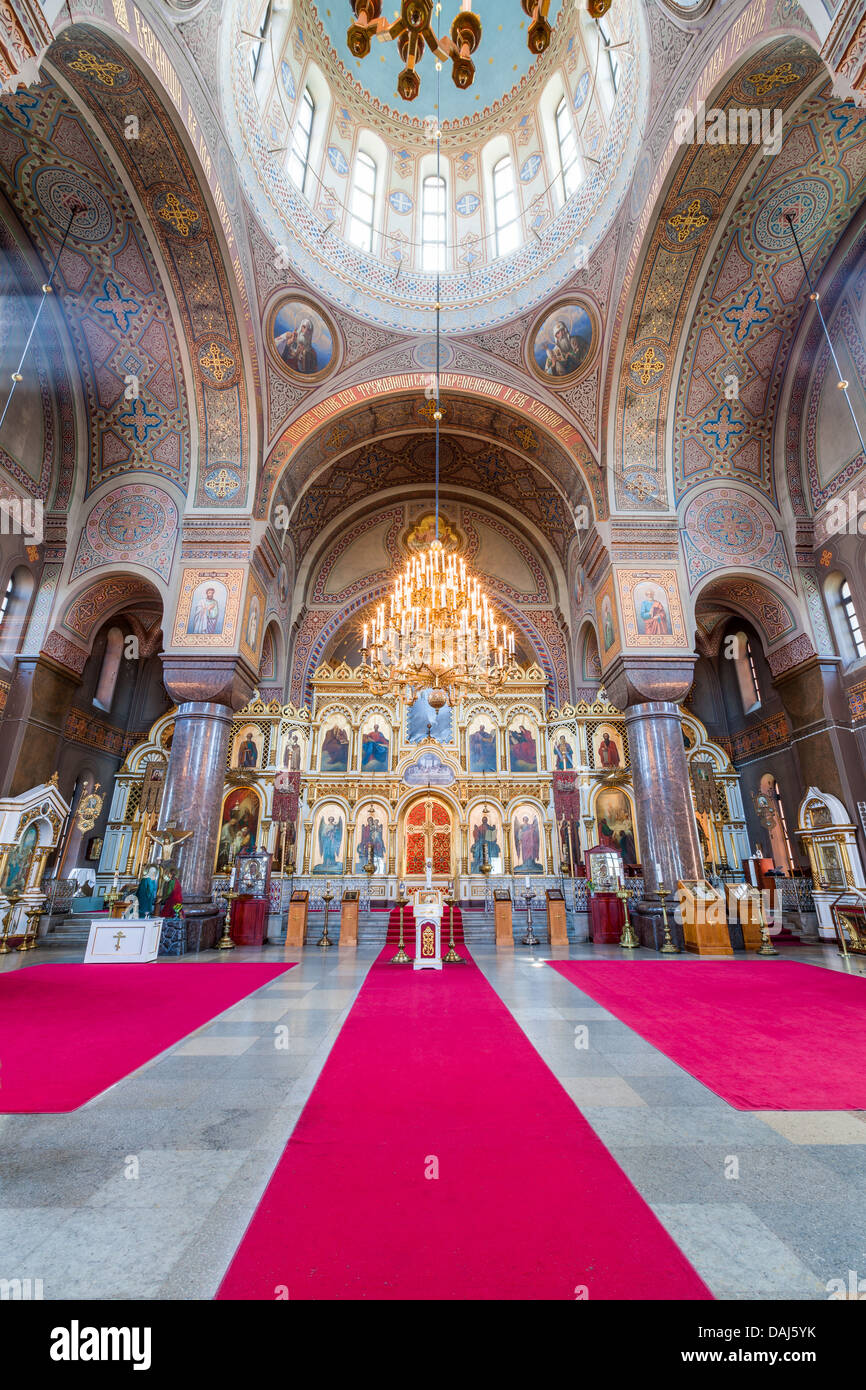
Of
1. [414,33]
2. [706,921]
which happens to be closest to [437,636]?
[706,921]

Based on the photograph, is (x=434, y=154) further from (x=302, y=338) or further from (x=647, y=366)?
(x=647, y=366)

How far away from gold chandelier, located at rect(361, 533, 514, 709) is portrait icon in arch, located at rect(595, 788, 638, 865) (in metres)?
8.21

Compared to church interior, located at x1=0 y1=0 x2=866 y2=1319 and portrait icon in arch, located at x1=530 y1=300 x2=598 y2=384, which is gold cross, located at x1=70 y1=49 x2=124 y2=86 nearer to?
church interior, located at x1=0 y1=0 x2=866 y2=1319

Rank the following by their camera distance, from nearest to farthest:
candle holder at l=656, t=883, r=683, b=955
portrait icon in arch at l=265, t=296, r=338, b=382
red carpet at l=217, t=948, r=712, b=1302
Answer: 1. red carpet at l=217, t=948, r=712, b=1302
2. candle holder at l=656, t=883, r=683, b=955
3. portrait icon in arch at l=265, t=296, r=338, b=382

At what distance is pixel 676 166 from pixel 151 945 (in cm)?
1584

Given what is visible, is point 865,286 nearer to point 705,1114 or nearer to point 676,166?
point 676,166

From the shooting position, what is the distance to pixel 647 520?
41.8 feet

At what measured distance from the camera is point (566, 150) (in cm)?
1416

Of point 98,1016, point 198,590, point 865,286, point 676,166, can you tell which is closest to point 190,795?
point 198,590

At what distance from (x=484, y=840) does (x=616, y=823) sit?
374 centimetres

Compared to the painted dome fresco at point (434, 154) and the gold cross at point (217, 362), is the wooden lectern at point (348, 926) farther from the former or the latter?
the painted dome fresco at point (434, 154)

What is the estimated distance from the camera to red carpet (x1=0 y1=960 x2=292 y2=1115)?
3.65 meters

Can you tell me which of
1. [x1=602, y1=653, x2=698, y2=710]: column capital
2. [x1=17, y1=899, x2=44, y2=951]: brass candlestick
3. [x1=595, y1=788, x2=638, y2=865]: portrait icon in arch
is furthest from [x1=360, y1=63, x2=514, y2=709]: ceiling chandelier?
[x1=595, y1=788, x2=638, y2=865]: portrait icon in arch

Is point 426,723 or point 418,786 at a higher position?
point 426,723
